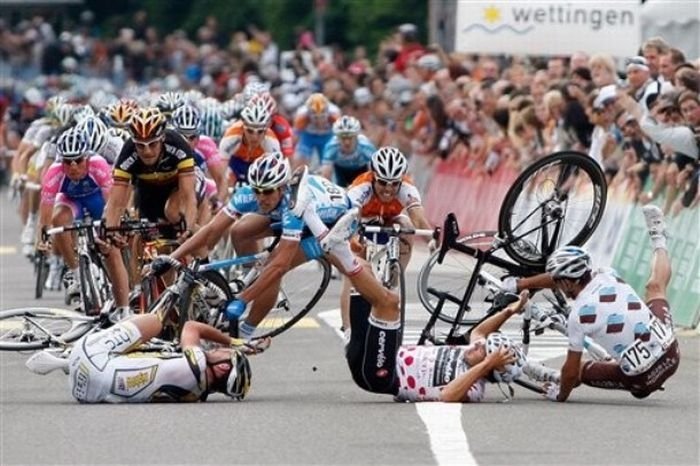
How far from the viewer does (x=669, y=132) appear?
20.0 m

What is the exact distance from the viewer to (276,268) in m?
15.2

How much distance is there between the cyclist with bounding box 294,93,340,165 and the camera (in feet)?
89.4

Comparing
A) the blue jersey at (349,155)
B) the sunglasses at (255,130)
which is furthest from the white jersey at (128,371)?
the blue jersey at (349,155)

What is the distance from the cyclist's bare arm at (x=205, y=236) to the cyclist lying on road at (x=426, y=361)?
187cm

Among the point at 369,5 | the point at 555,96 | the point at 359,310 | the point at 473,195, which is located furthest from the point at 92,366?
the point at 369,5

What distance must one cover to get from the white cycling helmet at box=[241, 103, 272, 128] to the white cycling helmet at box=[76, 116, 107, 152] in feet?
9.82

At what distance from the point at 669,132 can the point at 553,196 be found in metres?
3.95

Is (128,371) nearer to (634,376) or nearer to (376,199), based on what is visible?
(634,376)

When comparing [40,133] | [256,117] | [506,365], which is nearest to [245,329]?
[506,365]

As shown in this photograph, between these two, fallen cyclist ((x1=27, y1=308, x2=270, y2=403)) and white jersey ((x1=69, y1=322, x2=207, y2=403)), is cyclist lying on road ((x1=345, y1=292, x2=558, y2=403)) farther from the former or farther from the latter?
white jersey ((x1=69, y1=322, x2=207, y2=403))

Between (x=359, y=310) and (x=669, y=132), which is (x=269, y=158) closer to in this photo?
(x=359, y=310)

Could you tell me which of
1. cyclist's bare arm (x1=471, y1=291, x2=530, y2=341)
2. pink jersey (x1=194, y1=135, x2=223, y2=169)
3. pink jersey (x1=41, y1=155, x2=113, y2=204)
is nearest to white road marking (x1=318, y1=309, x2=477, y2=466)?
cyclist's bare arm (x1=471, y1=291, x2=530, y2=341)

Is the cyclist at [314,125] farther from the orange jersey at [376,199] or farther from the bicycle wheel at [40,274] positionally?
the orange jersey at [376,199]

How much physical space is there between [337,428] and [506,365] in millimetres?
1284
